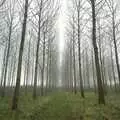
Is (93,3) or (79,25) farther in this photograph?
(79,25)

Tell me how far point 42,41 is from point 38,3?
15.8 ft

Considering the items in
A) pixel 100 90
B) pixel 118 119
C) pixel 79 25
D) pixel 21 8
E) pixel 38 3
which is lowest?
pixel 118 119

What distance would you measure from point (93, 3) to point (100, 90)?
20.7 ft

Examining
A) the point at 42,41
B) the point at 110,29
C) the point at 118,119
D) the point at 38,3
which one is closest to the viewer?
the point at 118,119

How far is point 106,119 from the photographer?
5488 millimetres

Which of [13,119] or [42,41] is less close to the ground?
[42,41]

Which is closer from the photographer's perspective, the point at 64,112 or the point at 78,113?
the point at 78,113

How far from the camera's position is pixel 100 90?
9.26 m

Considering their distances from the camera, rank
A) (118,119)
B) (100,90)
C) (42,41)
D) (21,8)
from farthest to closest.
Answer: (42,41) → (21,8) → (100,90) → (118,119)

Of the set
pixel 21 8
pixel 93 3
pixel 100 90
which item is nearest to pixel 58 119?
pixel 100 90

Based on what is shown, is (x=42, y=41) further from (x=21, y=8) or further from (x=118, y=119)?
(x=118, y=119)

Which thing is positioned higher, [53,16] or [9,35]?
[53,16]

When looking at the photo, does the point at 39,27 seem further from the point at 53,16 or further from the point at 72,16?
the point at 72,16

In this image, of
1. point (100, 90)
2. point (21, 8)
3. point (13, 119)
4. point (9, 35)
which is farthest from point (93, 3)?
point (9, 35)
